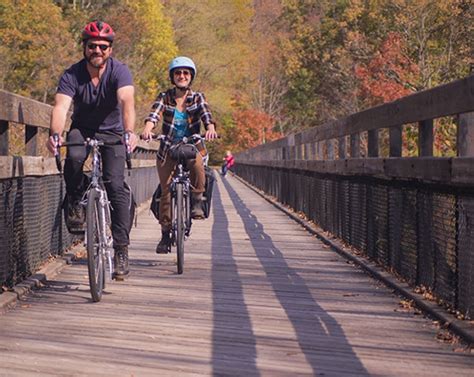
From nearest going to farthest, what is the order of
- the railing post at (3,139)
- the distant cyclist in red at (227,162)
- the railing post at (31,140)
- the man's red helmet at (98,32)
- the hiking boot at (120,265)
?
1. the railing post at (3,139)
2. the man's red helmet at (98,32)
3. the hiking boot at (120,265)
4. the railing post at (31,140)
5. the distant cyclist in red at (227,162)

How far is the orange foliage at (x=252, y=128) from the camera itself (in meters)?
92.6

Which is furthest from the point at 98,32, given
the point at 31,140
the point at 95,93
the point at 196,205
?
the point at 196,205

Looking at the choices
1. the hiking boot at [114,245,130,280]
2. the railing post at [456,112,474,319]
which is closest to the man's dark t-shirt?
the hiking boot at [114,245,130,280]

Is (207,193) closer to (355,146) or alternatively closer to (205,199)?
(205,199)

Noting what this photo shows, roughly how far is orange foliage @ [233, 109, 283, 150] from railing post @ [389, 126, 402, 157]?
82381mm

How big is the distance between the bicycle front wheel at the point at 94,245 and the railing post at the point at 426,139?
2.23 m

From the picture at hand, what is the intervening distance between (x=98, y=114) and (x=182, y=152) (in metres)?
1.82

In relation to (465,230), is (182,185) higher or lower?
higher

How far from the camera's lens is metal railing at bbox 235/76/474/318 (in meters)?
6.48

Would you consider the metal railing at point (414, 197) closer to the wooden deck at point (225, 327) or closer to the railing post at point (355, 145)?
the railing post at point (355, 145)

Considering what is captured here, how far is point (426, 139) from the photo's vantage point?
783 centimetres

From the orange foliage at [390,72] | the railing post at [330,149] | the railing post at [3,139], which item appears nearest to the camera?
the railing post at [3,139]

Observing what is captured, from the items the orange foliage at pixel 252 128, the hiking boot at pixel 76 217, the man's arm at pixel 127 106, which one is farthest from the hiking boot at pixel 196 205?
the orange foliage at pixel 252 128

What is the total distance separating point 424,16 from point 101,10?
71.1ft
